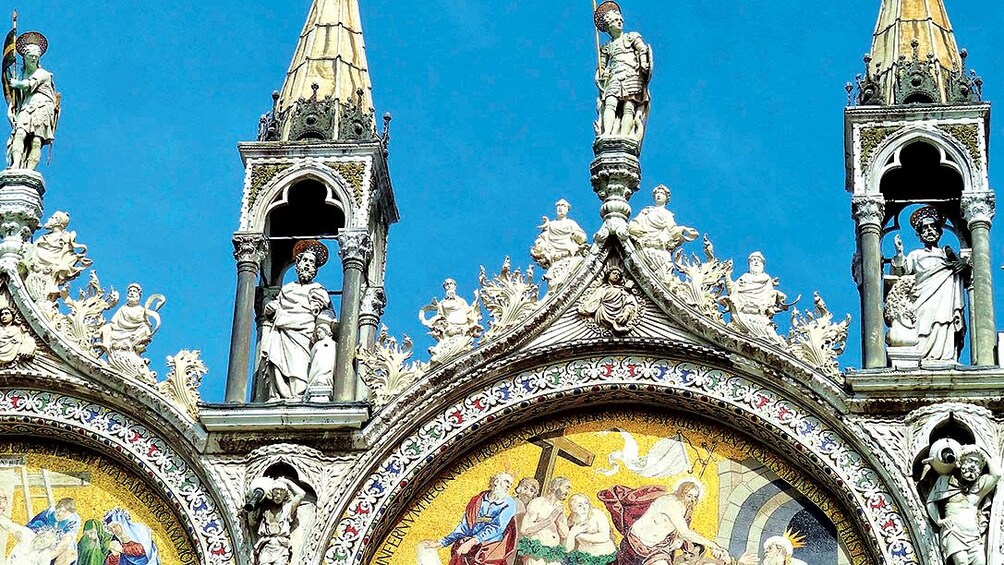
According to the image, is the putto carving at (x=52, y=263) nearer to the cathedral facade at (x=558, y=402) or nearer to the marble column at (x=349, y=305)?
the cathedral facade at (x=558, y=402)

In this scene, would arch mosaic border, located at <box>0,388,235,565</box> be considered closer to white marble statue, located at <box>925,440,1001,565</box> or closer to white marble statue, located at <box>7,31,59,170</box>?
white marble statue, located at <box>7,31,59,170</box>

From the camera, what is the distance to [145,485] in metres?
18.6

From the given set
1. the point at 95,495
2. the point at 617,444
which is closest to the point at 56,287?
the point at 95,495

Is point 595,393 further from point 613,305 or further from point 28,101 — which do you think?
point 28,101

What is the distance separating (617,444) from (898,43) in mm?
3511

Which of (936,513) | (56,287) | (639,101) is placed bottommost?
(936,513)

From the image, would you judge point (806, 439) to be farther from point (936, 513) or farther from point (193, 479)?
point (193, 479)

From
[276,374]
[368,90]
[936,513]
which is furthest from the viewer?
[368,90]

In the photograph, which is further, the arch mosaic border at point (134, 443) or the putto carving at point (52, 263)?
the putto carving at point (52, 263)

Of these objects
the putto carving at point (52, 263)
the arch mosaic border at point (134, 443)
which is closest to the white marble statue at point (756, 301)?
the arch mosaic border at point (134, 443)

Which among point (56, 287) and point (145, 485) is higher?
point (56, 287)

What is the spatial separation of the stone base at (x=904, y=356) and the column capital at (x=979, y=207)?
1.05 metres

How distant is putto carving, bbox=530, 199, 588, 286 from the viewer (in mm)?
18797

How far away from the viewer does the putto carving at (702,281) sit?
18.5 metres
